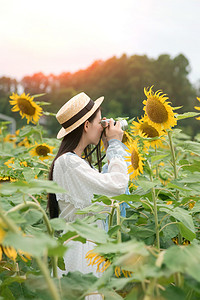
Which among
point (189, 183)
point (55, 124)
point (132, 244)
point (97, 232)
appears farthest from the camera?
point (55, 124)

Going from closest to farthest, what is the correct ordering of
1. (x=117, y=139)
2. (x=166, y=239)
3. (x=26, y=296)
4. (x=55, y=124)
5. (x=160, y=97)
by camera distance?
(x=26, y=296) → (x=166, y=239) → (x=160, y=97) → (x=117, y=139) → (x=55, y=124)

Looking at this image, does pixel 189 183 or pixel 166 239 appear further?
pixel 189 183

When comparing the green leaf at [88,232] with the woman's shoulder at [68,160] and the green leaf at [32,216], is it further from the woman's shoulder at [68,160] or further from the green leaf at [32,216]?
the woman's shoulder at [68,160]

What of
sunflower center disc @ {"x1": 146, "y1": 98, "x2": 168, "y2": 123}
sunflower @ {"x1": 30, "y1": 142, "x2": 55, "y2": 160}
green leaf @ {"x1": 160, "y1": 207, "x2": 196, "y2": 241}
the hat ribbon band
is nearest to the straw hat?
the hat ribbon band

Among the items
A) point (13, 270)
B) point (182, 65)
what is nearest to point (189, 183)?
point (13, 270)

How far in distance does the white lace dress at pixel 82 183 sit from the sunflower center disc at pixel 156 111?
0.28m

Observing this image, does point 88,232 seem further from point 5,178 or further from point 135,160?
point 5,178

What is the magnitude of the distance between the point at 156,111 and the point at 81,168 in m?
0.42

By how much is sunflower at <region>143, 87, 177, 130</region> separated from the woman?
0.91 ft

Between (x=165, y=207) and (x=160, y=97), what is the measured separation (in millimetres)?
494

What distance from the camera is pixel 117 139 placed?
1774 mm

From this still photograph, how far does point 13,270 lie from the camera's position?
105cm

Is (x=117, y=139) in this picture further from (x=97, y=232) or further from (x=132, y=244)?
(x=132, y=244)

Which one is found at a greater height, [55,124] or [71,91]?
[71,91]
